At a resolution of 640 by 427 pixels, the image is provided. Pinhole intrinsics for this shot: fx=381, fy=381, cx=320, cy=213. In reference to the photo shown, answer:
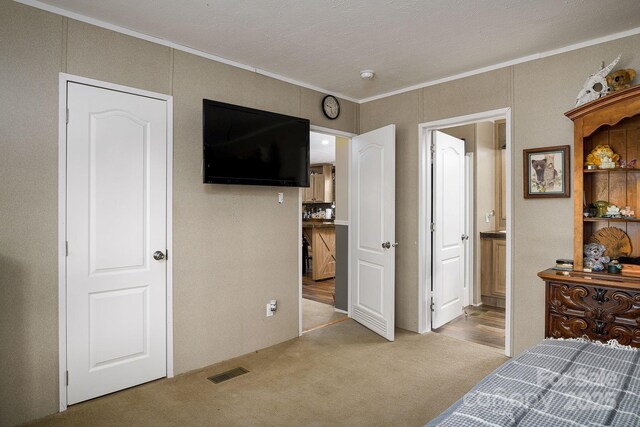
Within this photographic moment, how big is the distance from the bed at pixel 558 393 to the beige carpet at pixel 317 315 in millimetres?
2907

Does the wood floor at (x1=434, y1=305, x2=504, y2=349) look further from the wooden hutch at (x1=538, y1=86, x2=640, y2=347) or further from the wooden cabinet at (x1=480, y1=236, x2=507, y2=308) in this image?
the wooden hutch at (x1=538, y1=86, x2=640, y2=347)

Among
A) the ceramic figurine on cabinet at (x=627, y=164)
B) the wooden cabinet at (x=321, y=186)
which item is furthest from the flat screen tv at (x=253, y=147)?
the wooden cabinet at (x=321, y=186)

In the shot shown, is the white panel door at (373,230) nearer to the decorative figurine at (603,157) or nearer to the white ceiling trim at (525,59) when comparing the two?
the white ceiling trim at (525,59)

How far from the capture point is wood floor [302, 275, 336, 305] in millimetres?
5539

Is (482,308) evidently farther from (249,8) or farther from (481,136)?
(249,8)

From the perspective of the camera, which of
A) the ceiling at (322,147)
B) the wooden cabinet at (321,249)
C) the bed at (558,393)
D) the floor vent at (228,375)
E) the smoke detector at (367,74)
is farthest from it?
the wooden cabinet at (321,249)

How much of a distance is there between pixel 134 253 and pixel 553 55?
3.62 metres

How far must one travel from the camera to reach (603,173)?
2.84m

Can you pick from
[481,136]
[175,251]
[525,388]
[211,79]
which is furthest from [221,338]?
[481,136]

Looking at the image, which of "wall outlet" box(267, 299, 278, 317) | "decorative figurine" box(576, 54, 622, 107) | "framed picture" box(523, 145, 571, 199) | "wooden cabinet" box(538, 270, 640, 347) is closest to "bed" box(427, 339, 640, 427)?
"wooden cabinet" box(538, 270, 640, 347)

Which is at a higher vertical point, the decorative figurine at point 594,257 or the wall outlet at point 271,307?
the decorative figurine at point 594,257

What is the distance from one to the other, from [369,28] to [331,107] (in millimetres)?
1504

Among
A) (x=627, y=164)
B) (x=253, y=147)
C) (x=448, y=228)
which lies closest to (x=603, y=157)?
(x=627, y=164)

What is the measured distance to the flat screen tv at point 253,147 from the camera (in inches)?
117
